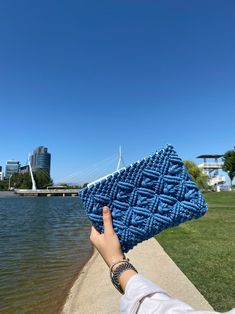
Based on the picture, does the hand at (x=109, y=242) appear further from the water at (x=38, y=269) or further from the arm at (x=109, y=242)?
the water at (x=38, y=269)

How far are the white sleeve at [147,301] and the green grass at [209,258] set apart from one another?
15.6 ft

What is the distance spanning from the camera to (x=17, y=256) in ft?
46.4

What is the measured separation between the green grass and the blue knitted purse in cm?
459

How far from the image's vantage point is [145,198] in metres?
1.76

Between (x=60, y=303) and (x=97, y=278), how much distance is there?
4.22ft

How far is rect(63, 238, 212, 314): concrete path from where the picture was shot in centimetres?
626

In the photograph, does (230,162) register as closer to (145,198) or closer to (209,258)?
(209,258)

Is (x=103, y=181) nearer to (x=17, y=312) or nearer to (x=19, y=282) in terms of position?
(x=17, y=312)

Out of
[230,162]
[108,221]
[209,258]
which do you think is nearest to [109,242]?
[108,221]

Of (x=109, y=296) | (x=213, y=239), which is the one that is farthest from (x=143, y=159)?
(x=213, y=239)

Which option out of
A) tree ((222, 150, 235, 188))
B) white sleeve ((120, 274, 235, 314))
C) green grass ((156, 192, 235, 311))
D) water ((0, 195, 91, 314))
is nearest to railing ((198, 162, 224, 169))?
tree ((222, 150, 235, 188))

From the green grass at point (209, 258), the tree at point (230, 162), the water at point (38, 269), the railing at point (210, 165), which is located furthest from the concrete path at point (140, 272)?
the railing at point (210, 165)

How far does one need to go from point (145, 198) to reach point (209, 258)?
811cm

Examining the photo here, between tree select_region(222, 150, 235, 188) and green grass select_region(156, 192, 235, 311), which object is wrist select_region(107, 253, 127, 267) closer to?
green grass select_region(156, 192, 235, 311)
